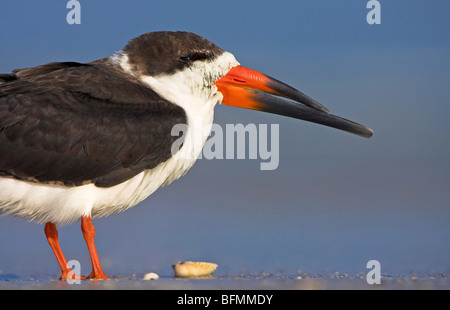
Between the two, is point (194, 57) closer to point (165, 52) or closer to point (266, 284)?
point (165, 52)

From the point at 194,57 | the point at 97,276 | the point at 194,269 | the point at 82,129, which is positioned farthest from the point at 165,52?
the point at 97,276

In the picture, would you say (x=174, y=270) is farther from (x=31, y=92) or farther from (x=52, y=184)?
(x=31, y=92)

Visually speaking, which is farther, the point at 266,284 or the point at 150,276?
the point at 150,276

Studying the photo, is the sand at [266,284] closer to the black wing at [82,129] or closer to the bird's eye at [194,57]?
the black wing at [82,129]

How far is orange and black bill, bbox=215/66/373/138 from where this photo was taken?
858cm

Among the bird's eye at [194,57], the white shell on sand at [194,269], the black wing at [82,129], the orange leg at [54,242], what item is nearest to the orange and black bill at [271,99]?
the bird's eye at [194,57]

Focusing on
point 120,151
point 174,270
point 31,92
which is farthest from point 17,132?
point 174,270

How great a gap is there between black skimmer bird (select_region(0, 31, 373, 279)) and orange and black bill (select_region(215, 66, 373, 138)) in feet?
1.12

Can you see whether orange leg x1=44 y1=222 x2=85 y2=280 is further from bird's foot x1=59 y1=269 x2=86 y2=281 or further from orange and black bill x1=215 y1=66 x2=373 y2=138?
orange and black bill x1=215 y1=66 x2=373 y2=138

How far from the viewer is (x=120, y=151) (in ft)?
24.4

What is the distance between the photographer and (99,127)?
7398 millimetres

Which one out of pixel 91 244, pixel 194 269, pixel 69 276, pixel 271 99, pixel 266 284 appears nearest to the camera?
pixel 266 284

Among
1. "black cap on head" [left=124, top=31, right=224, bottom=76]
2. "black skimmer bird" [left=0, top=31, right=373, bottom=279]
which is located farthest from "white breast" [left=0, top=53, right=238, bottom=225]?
"black cap on head" [left=124, top=31, right=224, bottom=76]

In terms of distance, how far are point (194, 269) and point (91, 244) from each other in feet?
4.42
